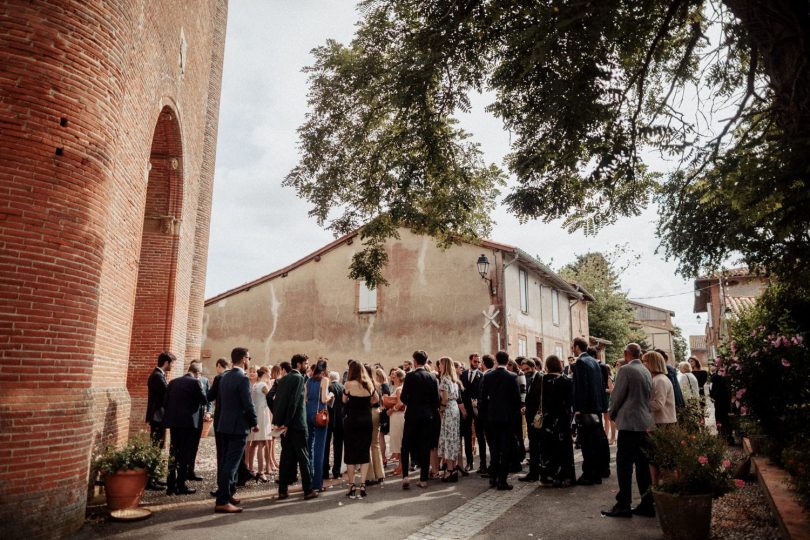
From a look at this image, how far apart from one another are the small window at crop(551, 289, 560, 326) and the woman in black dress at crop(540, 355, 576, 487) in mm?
19283

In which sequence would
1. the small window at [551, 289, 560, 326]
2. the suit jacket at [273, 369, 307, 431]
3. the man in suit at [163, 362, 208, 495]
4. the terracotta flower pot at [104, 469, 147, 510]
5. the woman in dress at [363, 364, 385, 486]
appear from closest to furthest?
the terracotta flower pot at [104, 469, 147, 510], the suit jacket at [273, 369, 307, 431], the man in suit at [163, 362, 208, 495], the woman in dress at [363, 364, 385, 486], the small window at [551, 289, 560, 326]

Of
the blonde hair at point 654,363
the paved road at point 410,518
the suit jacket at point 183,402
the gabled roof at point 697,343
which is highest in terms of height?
the gabled roof at point 697,343

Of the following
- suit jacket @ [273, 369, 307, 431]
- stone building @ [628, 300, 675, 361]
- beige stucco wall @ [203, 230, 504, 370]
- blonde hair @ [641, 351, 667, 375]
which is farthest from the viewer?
stone building @ [628, 300, 675, 361]

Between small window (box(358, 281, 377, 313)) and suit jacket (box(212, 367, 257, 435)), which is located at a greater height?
small window (box(358, 281, 377, 313))

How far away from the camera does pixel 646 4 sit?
588cm

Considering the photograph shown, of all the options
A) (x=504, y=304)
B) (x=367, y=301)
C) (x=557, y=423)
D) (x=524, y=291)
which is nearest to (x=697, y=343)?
(x=524, y=291)

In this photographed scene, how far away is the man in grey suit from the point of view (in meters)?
6.77

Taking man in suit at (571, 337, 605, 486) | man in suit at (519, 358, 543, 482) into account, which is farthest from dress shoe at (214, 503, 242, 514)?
man in suit at (571, 337, 605, 486)

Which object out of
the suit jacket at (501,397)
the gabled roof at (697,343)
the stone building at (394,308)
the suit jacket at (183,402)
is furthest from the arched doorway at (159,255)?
the gabled roof at (697,343)

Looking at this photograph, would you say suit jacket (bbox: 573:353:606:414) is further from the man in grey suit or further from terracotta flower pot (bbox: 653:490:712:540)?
terracotta flower pot (bbox: 653:490:712:540)

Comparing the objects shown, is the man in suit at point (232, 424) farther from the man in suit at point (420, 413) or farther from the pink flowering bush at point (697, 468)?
the pink flowering bush at point (697, 468)

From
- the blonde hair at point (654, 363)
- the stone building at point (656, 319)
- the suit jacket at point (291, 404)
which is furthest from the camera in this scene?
the stone building at point (656, 319)

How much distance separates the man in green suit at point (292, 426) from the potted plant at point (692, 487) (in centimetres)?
482

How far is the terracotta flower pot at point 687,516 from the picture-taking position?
5.44 metres
